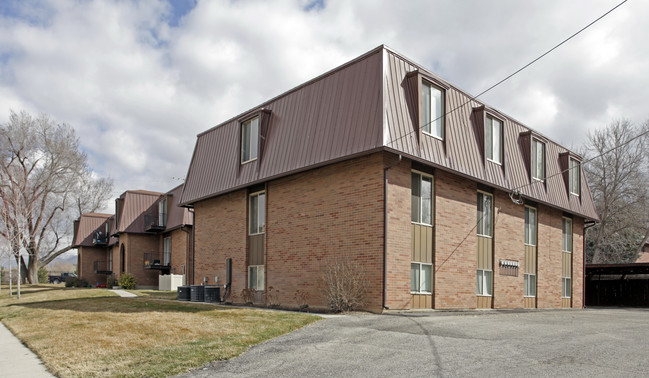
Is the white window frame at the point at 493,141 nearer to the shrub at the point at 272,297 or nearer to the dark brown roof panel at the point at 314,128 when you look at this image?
the dark brown roof panel at the point at 314,128

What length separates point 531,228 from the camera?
23594 mm

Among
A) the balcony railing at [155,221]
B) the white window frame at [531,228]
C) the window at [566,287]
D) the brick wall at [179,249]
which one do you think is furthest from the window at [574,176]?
the balcony railing at [155,221]

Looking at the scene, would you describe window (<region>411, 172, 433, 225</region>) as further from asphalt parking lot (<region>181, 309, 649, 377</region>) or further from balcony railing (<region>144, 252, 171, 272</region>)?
balcony railing (<region>144, 252, 171, 272</region>)

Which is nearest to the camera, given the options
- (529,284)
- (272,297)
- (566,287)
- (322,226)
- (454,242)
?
(322,226)

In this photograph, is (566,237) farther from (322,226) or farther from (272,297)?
(272,297)

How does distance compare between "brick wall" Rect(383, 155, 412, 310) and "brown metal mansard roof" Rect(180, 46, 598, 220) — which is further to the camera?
"brown metal mansard roof" Rect(180, 46, 598, 220)

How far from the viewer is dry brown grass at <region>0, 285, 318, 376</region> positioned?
9094 millimetres

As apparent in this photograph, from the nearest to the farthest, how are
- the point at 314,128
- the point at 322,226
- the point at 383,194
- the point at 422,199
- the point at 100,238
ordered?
1. the point at 383,194
2. the point at 422,199
3. the point at 322,226
4. the point at 314,128
5. the point at 100,238

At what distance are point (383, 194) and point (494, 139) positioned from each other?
7.37m

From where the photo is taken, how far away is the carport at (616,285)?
3353 centimetres

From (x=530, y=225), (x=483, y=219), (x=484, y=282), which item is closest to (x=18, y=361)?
(x=484, y=282)

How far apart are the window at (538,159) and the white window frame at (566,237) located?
13.8 ft

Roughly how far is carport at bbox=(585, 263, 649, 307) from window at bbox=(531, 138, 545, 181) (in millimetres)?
12463

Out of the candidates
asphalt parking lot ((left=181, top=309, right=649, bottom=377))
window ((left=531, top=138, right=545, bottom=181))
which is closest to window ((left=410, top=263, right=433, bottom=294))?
asphalt parking lot ((left=181, top=309, right=649, bottom=377))
